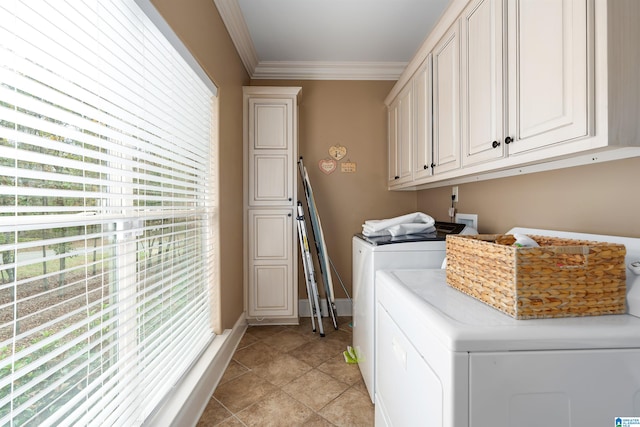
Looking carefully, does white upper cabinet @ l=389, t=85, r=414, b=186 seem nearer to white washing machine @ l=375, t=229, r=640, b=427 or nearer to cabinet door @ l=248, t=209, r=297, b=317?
cabinet door @ l=248, t=209, r=297, b=317

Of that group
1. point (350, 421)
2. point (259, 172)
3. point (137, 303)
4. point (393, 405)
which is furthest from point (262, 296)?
point (393, 405)

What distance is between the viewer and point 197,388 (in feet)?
5.02

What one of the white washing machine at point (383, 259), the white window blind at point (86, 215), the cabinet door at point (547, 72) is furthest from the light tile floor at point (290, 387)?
the cabinet door at point (547, 72)

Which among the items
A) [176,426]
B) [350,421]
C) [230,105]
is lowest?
[350,421]

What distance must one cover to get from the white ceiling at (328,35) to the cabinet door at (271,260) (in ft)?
4.92

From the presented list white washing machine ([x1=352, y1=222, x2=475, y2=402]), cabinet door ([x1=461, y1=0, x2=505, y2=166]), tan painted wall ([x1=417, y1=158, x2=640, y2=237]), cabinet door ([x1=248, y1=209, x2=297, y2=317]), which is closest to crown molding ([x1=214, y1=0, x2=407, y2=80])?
cabinet door ([x1=248, y1=209, x2=297, y2=317])

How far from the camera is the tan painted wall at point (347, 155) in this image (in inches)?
119

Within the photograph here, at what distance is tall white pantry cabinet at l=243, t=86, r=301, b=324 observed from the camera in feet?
8.85

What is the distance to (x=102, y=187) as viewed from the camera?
39.9 inches

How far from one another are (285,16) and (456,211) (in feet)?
6.52

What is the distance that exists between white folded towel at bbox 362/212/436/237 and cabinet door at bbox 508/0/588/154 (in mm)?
774

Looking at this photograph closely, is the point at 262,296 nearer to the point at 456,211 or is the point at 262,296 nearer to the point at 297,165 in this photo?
the point at 297,165

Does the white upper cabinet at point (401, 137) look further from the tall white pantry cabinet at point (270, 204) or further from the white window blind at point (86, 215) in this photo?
the white window blind at point (86, 215)

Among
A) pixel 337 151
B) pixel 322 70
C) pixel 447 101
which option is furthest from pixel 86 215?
pixel 322 70
